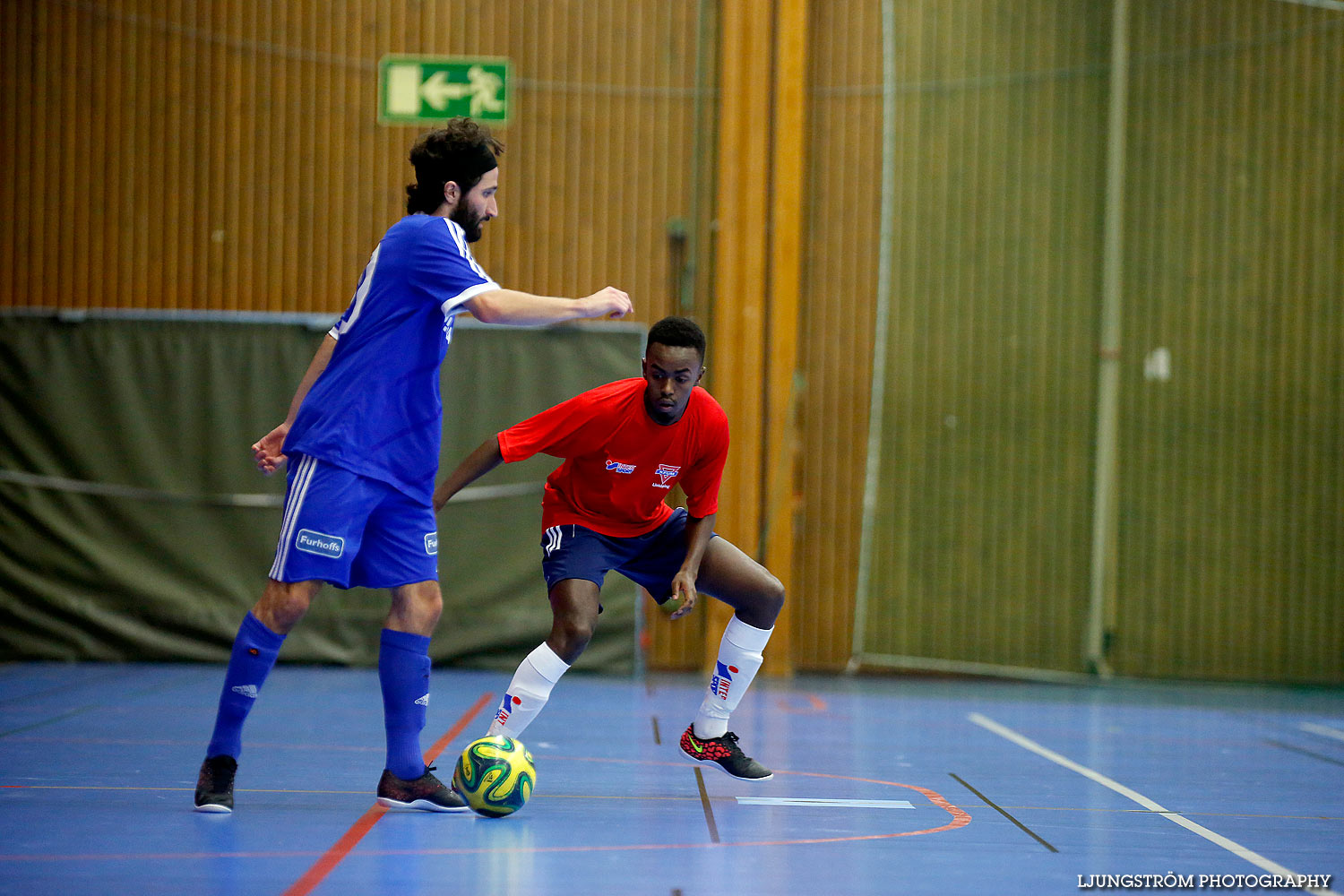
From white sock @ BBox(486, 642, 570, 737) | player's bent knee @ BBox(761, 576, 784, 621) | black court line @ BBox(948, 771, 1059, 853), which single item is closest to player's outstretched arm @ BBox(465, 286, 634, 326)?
white sock @ BBox(486, 642, 570, 737)

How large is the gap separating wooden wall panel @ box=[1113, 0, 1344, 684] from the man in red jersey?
5.66m

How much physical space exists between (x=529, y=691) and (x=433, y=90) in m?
6.28

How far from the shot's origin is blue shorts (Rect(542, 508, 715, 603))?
4.28 meters

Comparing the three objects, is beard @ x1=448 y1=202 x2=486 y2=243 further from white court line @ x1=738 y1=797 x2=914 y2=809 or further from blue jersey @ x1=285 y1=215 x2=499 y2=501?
white court line @ x1=738 y1=797 x2=914 y2=809

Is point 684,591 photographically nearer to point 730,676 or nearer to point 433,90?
point 730,676

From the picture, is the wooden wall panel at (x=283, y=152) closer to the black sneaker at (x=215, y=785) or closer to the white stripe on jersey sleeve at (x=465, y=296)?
the white stripe on jersey sleeve at (x=465, y=296)

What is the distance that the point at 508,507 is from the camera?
870 cm

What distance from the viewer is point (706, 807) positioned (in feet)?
13.0

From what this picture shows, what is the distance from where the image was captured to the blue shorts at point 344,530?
345cm

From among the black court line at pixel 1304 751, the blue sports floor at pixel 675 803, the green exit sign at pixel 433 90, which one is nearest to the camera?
the blue sports floor at pixel 675 803

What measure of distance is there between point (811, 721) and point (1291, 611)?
4733 mm

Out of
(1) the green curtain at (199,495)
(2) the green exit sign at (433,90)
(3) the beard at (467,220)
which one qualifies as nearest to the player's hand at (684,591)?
(3) the beard at (467,220)

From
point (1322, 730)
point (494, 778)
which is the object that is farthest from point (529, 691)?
point (1322, 730)

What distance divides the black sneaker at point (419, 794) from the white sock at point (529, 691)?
0.34 m
